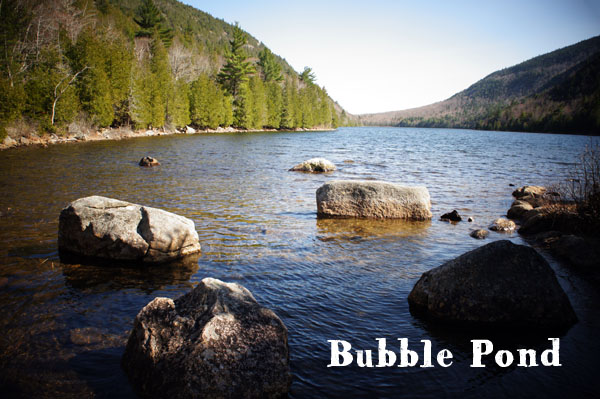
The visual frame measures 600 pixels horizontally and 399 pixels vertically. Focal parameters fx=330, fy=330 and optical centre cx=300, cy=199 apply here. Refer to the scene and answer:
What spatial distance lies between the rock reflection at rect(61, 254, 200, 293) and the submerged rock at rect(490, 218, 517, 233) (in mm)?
9306

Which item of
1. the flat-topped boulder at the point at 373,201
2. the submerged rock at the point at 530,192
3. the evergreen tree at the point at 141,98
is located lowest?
the submerged rock at the point at 530,192

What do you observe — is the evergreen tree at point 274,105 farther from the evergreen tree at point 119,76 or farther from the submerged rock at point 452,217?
the submerged rock at point 452,217

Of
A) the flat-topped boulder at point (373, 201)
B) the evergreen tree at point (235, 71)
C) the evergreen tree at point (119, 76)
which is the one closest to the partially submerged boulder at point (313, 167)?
the flat-topped boulder at point (373, 201)

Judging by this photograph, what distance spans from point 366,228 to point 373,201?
129 cm

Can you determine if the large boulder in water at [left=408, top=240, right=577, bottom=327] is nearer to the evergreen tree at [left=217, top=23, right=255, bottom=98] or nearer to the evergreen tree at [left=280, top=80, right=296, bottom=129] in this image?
the evergreen tree at [left=217, top=23, right=255, bottom=98]

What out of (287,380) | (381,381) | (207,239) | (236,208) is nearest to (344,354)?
(381,381)

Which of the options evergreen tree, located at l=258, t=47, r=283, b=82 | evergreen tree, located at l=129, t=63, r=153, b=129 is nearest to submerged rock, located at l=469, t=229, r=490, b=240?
evergreen tree, located at l=129, t=63, r=153, b=129

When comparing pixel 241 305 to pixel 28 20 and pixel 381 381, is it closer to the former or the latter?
pixel 381 381

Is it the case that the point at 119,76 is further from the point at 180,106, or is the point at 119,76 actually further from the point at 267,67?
the point at 267,67

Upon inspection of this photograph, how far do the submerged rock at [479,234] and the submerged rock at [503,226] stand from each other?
0.84 m

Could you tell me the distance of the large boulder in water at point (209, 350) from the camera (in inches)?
133

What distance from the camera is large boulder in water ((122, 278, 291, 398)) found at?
3.38 meters

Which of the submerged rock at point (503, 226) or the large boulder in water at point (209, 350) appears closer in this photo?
the large boulder in water at point (209, 350)

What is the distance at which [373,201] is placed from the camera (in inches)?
435
